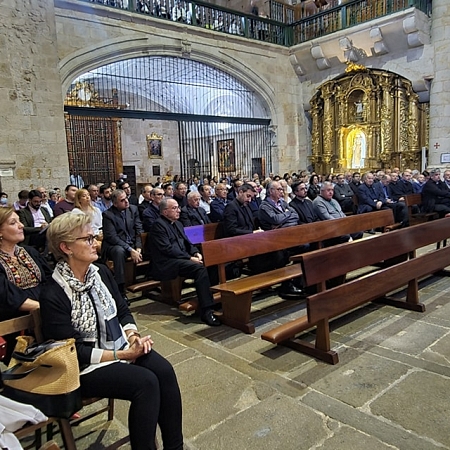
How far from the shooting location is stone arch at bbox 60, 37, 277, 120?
9.45m

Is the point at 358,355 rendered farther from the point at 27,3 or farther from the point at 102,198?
the point at 27,3

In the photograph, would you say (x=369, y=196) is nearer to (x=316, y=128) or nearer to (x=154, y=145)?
(x=316, y=128)

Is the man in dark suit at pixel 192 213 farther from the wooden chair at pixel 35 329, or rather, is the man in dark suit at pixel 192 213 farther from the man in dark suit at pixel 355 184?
the man in dark suit at pixel 355 184

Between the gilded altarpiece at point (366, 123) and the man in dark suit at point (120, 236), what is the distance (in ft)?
31.1

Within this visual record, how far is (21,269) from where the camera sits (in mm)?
2668

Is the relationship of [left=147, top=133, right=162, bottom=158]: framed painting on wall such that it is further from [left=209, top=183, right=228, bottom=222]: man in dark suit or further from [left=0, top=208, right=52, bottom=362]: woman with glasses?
[left=0, top=208, right=52, bottom=362]: woman with glasses

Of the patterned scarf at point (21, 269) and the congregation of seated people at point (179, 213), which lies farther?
the congregation of seated people at point (179, 213)

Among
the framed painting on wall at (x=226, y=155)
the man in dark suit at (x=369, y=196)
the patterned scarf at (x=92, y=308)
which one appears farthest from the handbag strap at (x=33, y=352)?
the framed painting on wall at (x=226, y=155)

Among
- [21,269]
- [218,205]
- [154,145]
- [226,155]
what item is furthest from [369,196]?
[154,145]

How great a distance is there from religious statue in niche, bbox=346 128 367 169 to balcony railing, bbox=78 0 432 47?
317cm

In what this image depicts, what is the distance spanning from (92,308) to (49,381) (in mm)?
365

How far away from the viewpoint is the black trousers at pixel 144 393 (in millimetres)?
1728

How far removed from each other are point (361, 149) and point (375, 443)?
1213 centimetres

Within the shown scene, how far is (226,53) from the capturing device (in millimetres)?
12031
